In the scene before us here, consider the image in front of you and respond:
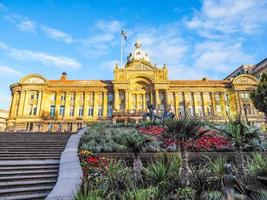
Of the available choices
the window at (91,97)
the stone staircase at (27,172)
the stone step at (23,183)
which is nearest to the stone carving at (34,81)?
Result: the window at (91,97)

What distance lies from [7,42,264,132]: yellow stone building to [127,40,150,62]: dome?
11853 millimetres

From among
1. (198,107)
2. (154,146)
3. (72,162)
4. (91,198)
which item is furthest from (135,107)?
(91,198)

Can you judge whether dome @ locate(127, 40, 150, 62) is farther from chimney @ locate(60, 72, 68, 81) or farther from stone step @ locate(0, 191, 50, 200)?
stone step @ locate(0, 191, 50, 200)

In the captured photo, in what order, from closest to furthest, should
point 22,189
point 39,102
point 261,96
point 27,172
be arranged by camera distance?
point 22,189, point 27,172, point 261,96, point 39,102

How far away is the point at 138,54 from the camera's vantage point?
67.6 m

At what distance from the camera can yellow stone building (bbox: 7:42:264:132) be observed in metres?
52.6

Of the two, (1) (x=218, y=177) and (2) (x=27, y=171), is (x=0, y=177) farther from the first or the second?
(1) (x=218, y=177)

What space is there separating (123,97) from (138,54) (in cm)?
2018

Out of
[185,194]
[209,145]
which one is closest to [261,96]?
[209,145]

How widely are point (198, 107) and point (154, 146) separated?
150 feet

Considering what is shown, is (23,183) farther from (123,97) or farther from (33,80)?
(33,80)

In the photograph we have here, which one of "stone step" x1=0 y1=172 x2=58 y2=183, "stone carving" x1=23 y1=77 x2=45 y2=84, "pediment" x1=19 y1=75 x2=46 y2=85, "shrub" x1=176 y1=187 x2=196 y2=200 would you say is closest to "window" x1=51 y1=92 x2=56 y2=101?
"pediment" x1=19 y1=75 x2=46 y2=85

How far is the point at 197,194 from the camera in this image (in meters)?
6.01

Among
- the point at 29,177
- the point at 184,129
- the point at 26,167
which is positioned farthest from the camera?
the point at 26,167
